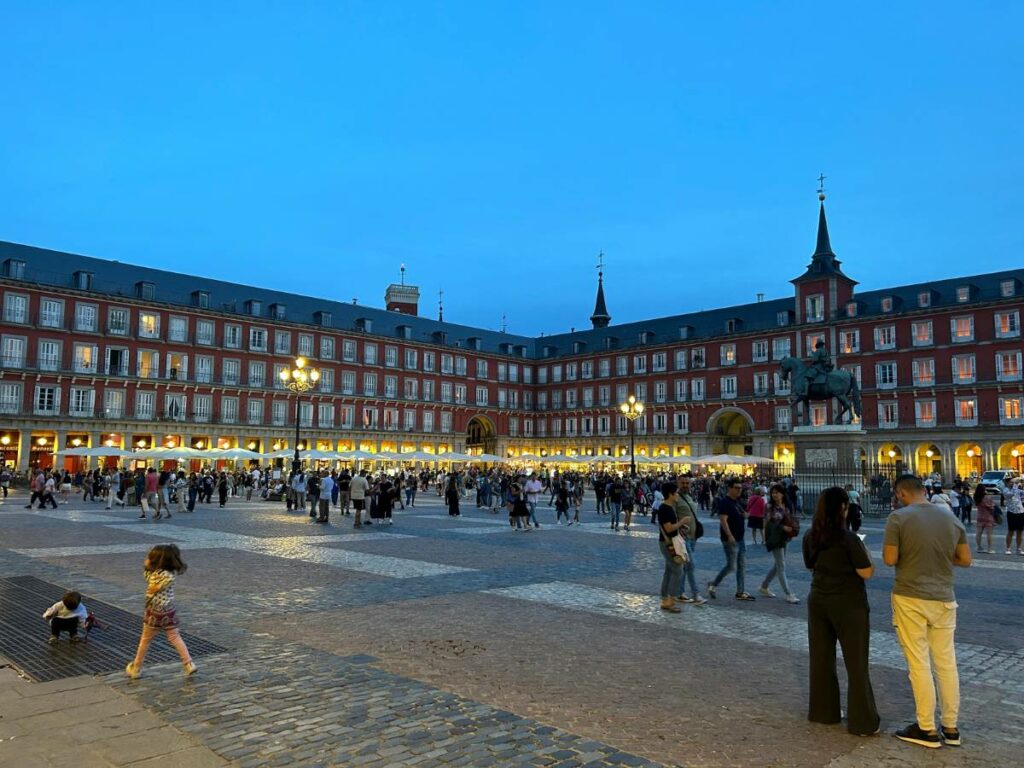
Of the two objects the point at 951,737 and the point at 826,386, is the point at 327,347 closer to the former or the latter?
the point at 826,386

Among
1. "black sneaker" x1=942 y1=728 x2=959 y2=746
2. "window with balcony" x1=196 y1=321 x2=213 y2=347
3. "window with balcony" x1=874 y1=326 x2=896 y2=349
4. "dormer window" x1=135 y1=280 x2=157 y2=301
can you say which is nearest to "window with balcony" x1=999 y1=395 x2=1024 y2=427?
"window with balcony" x1=874 y1=326 x2=896 y2=349

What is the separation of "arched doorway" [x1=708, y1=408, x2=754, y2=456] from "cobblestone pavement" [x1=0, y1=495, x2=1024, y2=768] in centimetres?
5103

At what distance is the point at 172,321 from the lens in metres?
53.1

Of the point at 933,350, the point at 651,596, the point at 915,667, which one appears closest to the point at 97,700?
the point at 915,667

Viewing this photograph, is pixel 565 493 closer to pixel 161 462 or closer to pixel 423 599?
pixel 423 599

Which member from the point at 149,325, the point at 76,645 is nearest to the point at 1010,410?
the point at 76,645

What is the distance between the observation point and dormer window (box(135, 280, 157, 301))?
5200 cm

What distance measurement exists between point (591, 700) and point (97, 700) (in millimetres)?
3476

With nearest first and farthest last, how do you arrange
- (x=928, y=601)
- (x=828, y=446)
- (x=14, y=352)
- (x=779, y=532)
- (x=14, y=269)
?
(x=928, y=601) → (x=779, y=532) → (x=828, y=446) → (x=14, y=352) → (x=14, y=269)

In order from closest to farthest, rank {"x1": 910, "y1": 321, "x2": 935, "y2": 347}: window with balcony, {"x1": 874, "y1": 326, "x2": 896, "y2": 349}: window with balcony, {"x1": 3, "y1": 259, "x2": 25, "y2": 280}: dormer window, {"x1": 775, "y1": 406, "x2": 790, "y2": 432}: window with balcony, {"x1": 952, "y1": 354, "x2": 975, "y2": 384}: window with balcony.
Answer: {"x1": 3, "y1": 259, "x2": 25, "y2": 280}: dormer window, {"x1": 952, "y1": 354, "x2": 975, "y2": 384}: window with balcony, {"x1": 910, "y1": 321, "x2": 935, "y2": 347}: window with balcony, {"x1": 874, "y1": 326, "x2": 896, "y2": 349}: window with balcony, {"x1": 775, "y1": 406, "x2": 790, "y2": 432}: window with balcony

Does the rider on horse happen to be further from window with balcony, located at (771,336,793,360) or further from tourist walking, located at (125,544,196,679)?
window with balcony, located at (771,336,793,360)

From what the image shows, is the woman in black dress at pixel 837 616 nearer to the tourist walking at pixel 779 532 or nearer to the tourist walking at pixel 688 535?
the tourist walking at pixel 688 535

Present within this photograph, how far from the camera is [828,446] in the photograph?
81.4 ft

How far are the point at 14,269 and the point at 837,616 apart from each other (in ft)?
179
